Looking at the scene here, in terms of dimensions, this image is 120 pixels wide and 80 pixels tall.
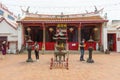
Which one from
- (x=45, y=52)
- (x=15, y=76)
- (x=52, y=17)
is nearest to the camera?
(x=15, y=76)

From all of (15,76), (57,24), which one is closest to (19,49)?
(57,24)

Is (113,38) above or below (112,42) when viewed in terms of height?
above

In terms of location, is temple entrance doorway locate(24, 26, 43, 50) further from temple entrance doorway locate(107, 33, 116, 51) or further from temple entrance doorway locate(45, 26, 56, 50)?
temple entrance doorway locate(107, 33, 116, 51)

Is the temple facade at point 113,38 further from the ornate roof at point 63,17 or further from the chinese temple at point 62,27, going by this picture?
the ornate roof at point 63,17

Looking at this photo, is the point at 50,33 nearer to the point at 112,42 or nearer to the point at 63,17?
the point at 63,17

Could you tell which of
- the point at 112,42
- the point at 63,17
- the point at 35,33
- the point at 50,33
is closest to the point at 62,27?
the point at 63,17

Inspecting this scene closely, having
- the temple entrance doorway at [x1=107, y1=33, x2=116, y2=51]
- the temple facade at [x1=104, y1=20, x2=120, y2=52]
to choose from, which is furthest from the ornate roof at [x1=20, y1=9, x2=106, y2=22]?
the temple entrance doorway at [x1=107, y1=33, x2=116, y2=51]

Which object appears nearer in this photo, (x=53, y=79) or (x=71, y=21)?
(x=53, y=79)

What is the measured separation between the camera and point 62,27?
30.0m

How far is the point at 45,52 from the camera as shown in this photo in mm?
28266

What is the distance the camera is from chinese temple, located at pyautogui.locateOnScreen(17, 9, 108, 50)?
29.6m

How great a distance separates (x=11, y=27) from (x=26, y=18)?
2.01m

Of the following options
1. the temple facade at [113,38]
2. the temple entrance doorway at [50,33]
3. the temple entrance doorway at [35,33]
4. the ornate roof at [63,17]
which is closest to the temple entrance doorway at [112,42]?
the temple facade at [113,38]

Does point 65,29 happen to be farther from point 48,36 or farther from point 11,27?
point 11,27
